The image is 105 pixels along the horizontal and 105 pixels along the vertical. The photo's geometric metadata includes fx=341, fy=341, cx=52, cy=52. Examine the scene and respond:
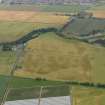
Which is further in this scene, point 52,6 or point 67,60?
point 52,6

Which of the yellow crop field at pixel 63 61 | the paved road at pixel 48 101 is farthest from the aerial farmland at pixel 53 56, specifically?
the paved road at pixel 48 101

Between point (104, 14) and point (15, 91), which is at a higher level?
point (15, 91)

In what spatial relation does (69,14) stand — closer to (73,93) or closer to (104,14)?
(104,14)

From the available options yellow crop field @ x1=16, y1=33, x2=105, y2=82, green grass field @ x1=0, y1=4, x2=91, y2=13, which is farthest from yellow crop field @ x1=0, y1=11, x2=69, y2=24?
yellow crop field @ x1=16, y1=33, x2=105, y2=82

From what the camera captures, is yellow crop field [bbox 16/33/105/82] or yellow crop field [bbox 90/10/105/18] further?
yellow crop field [bbox 90/10/105/18]

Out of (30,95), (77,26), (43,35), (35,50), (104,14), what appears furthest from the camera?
(104,14)

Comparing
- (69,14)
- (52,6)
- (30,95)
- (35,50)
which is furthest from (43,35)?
(52,6)

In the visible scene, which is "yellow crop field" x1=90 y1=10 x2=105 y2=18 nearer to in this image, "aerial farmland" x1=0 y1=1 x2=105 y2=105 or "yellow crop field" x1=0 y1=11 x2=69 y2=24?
"aerial farmland" x1=0 y1=1 x2=105 y2=105

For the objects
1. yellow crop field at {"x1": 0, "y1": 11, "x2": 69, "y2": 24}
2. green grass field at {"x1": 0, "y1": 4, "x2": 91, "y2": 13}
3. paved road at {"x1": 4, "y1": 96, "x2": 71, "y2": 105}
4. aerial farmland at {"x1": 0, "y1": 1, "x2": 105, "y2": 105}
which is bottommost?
green grass field at {"x1": 0, "y1": 4, "x2": 91, "y2": 13}

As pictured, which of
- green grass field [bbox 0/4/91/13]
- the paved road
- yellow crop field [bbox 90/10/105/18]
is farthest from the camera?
green grass field [bbox 0/4/91/13]
